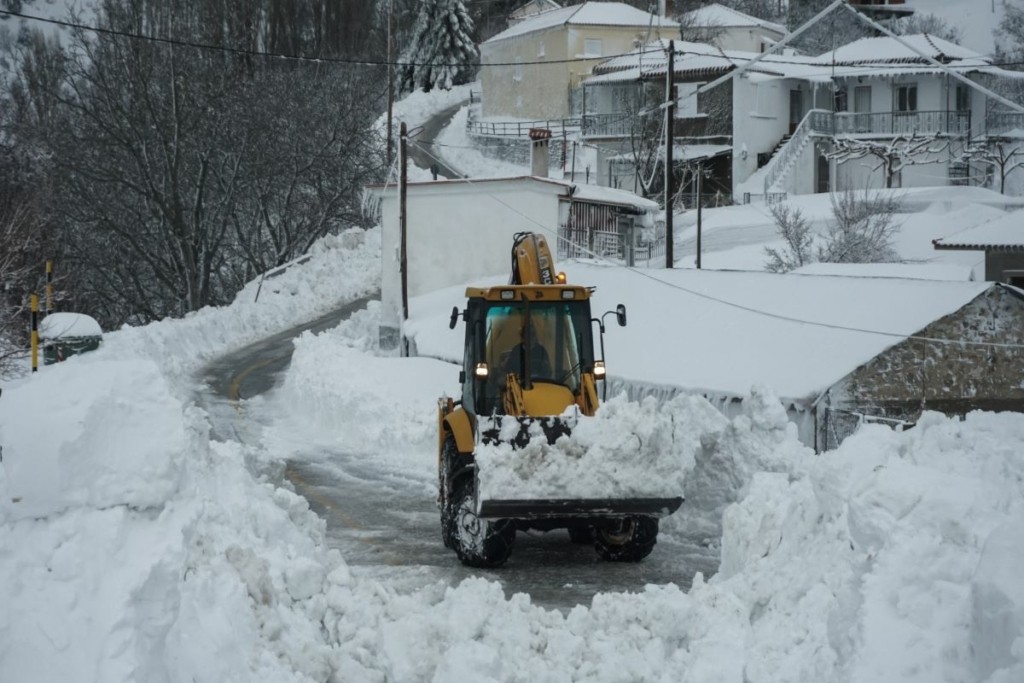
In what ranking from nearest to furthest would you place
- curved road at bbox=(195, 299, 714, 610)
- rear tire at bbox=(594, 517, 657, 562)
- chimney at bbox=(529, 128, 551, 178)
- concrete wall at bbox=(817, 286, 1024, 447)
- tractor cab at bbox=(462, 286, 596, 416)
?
curved road at bbox=(195, 299, 714, 610) → rear tire at bbox=(594, 517, 657, 562) → tractor cab at bbox=(462, 286, 596, 416) → concrete wall at bbox=(817, 286, 1024, 447) → chimney at bbox=(529, 128, 551, 178)

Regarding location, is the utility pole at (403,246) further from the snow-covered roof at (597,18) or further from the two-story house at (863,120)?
the snow-covered roof at (597,18)

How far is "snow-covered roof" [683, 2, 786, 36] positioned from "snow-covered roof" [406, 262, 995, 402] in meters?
49.5

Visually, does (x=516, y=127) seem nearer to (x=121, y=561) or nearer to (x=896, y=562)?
(x=896, y=562)

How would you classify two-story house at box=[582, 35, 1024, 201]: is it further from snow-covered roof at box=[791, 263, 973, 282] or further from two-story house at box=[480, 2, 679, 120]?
snow-covered roof at box=[791, 263, 973, 282]

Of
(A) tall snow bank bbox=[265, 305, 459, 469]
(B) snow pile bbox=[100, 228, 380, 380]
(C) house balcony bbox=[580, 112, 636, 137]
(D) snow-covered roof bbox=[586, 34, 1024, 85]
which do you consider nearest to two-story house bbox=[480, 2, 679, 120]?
(C) house balcony bbox=[580, 112, 636, 137]

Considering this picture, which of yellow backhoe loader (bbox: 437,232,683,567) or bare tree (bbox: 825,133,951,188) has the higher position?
bare tree (bbox: 825,133,951,188)

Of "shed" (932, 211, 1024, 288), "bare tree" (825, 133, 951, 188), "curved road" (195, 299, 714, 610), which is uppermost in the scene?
"bare tree" (825, 133, 951, 188)

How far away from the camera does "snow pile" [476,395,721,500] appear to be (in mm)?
12156

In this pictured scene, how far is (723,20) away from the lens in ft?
239

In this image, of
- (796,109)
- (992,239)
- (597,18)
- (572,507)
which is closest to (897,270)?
(992,239)

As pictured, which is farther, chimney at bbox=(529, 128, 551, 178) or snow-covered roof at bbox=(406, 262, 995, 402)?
chimney at bbox=(529, 128, 551, 178)

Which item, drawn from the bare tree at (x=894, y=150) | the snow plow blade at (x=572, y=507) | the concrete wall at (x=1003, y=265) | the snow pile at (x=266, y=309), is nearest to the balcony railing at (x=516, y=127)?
the snow pile at (x=266, y=309)

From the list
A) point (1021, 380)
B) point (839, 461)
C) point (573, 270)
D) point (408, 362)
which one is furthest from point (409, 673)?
point (573, 270)

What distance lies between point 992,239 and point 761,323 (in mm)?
9082
